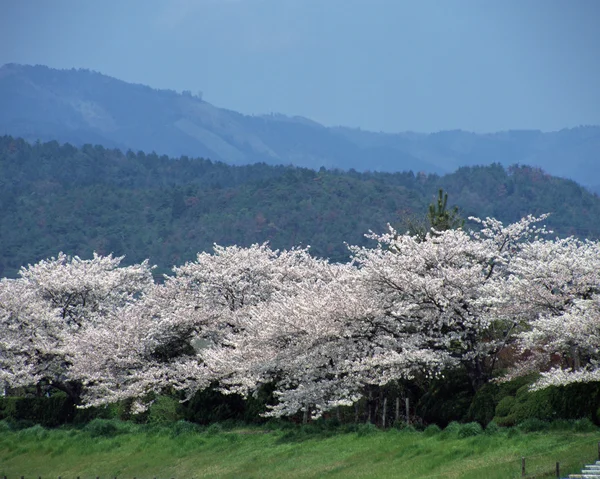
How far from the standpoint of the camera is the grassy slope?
22047 mm

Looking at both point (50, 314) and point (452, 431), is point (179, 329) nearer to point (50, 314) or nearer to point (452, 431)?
point (50, 314)

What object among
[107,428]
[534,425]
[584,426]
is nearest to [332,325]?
[534,425]

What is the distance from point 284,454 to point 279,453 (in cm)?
29

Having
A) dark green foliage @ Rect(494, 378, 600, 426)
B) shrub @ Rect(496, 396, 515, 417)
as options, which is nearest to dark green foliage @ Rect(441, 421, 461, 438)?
dark green foliage @ Rect(494, 378, 600, 426)

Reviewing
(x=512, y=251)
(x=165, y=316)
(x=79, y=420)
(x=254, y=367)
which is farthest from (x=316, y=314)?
(x=79, y=420)

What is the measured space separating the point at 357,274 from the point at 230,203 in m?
166

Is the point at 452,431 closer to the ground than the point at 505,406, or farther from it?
closer to the ground

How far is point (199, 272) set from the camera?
152 feet

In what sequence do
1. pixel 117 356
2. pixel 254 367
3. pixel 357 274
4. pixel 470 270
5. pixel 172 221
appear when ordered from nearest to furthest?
pixel 470 270
pixel 357 274
pixel 254 367
pixel 117 356
pixel 172 221

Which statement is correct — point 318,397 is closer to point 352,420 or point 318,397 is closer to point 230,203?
point 352,420

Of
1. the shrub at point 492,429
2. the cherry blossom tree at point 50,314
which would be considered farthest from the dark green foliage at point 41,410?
the shrub at point 492,429

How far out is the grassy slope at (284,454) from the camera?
22047mm

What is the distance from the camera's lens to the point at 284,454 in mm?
29859

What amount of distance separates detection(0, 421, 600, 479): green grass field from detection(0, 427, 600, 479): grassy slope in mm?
38
